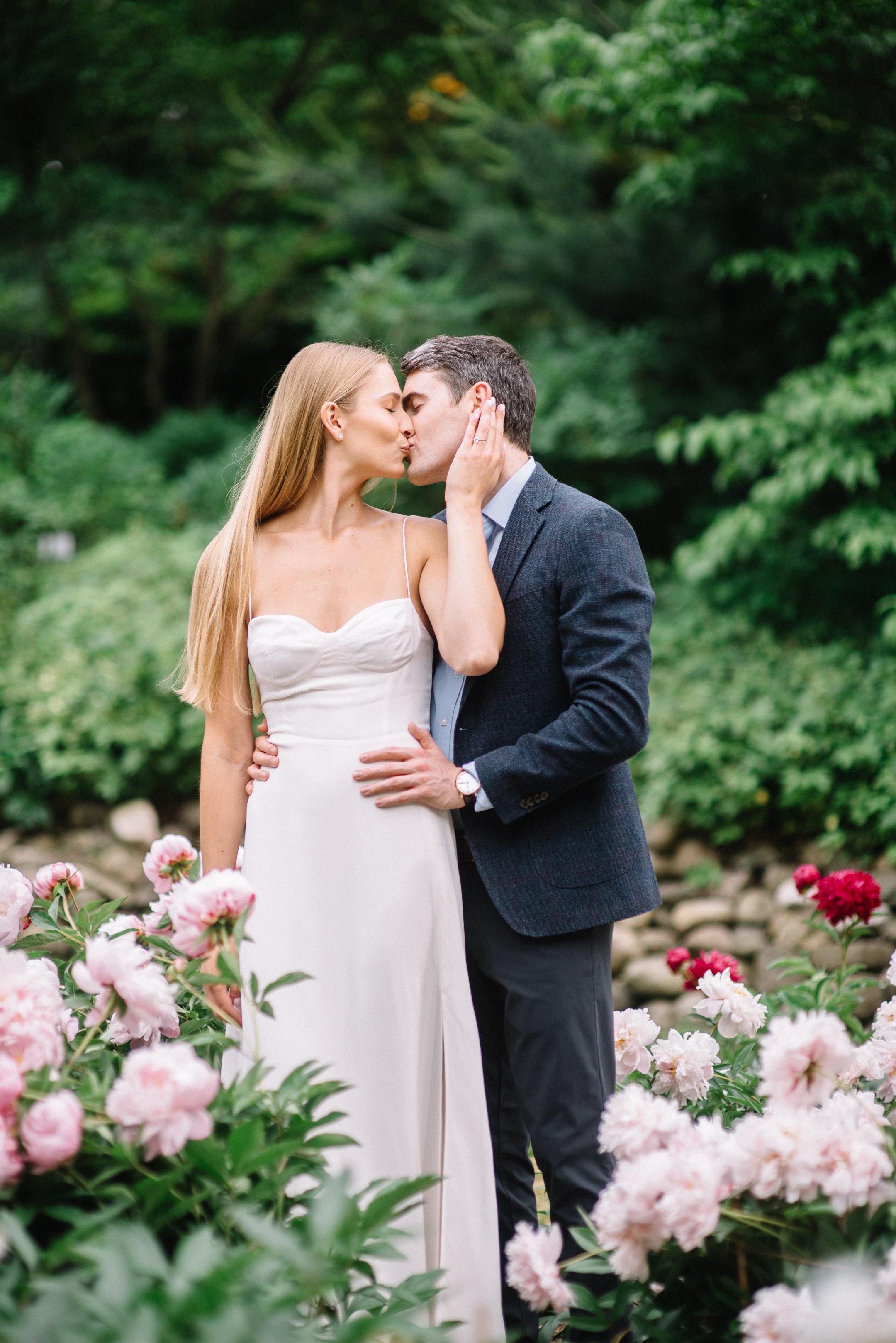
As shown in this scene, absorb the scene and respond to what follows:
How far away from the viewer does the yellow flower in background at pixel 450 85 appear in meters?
8.84

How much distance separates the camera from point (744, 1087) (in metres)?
2.36

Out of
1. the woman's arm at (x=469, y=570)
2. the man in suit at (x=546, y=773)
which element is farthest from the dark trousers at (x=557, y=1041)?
the woman's arm at (x=469, y=570)

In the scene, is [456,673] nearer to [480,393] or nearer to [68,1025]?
[480,393]

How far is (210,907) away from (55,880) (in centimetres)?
90

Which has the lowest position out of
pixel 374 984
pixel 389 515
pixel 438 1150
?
pixel 438 1150

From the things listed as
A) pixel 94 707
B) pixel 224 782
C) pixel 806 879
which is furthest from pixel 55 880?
pixel 94 707

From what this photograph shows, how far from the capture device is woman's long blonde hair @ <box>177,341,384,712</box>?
2.30 m

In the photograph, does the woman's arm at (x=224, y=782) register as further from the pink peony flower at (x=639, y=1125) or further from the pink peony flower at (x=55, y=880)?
the pink peony flower at (x=639, y=1125)

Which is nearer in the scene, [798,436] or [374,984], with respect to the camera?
[374,984]

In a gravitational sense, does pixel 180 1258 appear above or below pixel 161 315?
A: above

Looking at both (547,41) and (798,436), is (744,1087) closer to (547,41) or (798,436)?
(798,436)

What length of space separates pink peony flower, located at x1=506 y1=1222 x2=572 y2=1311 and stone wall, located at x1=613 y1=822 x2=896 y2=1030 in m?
2.83

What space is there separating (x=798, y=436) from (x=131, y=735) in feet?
13.0

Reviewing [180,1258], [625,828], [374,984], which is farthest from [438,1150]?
[180,1258]
